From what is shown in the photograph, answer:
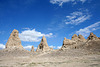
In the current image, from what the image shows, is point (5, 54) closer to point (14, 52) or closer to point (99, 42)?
point (14, 52)

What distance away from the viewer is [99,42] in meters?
42.2

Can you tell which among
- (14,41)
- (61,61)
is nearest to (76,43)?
(61,61)

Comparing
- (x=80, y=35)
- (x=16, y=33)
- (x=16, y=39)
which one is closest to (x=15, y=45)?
(x=16, y=39)

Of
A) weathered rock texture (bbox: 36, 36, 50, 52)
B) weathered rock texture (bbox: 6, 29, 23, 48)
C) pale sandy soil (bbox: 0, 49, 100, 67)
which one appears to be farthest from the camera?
weathered rock texture (bbox: 36, 36, 50, 52)

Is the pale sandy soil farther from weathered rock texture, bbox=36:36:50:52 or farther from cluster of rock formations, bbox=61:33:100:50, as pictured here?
weathered rock texture, bbox=36:36:50:52

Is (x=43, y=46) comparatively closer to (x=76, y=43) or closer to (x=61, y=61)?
(x=76, y=43)

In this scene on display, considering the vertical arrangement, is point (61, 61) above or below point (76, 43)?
below

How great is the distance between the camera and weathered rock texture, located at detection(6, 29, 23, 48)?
52381mm

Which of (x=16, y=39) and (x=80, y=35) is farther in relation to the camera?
(x=80, y=35)

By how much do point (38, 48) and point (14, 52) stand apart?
156ft

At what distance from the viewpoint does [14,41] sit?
5391 cm

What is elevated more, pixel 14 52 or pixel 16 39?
pixel 16 39

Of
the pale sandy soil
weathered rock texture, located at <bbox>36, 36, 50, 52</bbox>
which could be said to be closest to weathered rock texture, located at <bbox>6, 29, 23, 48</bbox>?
the pale sandy soil

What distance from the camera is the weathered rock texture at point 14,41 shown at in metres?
52.4
